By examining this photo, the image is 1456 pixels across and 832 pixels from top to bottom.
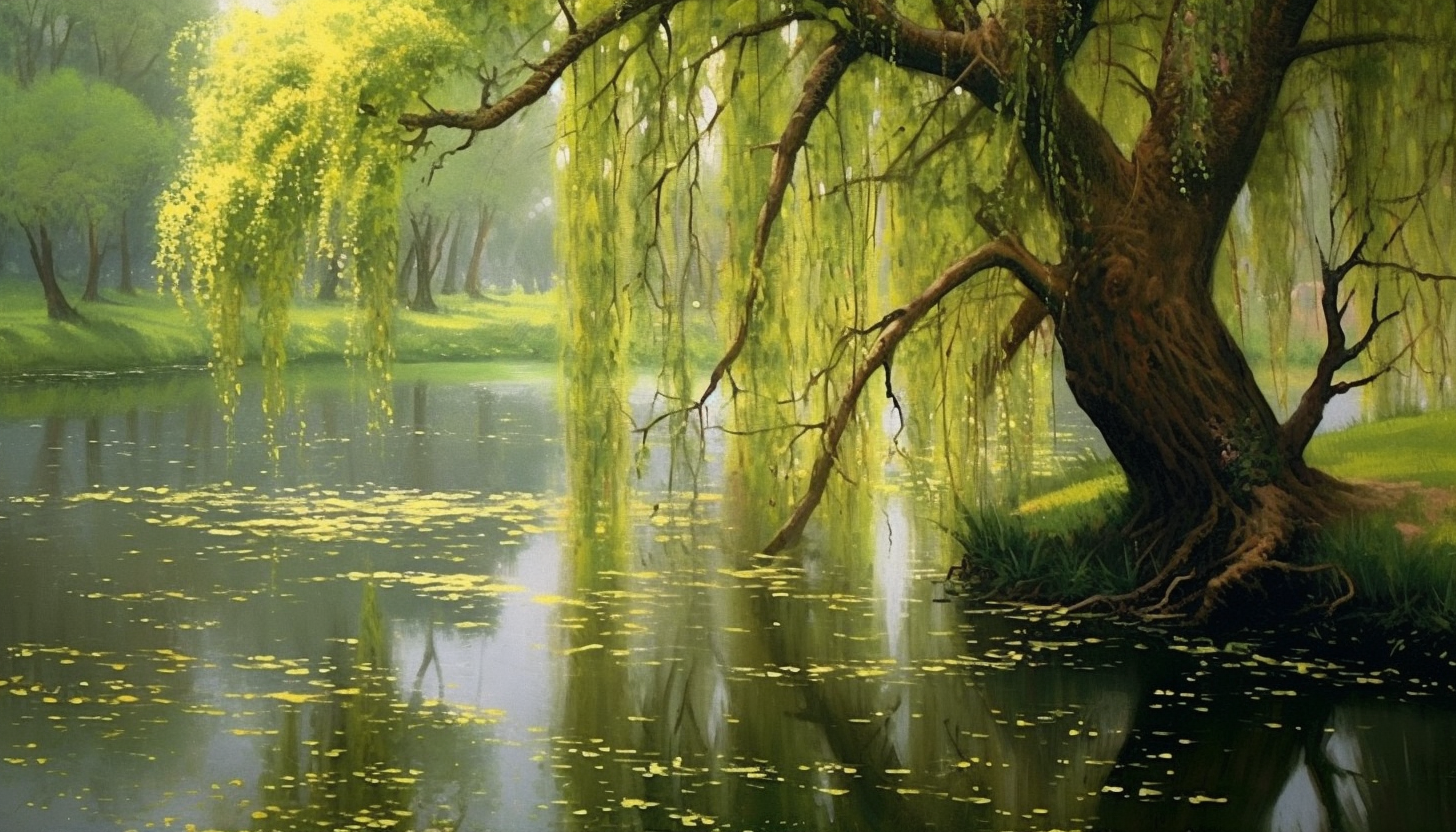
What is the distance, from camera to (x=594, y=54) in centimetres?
888

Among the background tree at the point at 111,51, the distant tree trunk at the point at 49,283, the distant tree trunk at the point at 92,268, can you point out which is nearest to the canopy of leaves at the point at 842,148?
the distant tree trunk at the point at 49,283

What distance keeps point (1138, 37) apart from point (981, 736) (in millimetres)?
4031

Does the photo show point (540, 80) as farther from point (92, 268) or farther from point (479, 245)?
point (479, 245)

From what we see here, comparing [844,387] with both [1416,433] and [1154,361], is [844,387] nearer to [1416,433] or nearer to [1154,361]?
[1154,361]

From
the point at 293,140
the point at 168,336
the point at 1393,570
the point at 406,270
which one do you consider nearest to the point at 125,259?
the point at 168,336

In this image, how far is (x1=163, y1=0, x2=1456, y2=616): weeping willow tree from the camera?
7.80m

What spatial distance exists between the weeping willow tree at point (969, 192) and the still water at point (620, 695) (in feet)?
2.34

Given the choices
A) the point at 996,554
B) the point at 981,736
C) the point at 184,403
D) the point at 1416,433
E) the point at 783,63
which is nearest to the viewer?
the point at 981,736

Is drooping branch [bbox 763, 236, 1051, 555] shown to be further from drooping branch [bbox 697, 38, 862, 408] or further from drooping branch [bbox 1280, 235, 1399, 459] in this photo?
drooping branch [bbox 1280, 235, 1399, 459]

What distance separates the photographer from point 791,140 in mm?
8039

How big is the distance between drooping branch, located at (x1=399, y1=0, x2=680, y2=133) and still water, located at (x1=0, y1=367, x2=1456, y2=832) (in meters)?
1.92

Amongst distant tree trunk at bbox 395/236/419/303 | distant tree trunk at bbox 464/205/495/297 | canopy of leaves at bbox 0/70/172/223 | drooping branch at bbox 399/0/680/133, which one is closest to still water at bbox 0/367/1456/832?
drooping branch at bbox 399/0/680/133

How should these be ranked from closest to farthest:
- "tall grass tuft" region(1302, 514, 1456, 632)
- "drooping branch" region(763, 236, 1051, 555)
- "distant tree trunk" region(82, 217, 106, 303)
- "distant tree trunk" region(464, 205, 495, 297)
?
"tall grass tuft" region(1302, 514, 1456, 632)
"drooping branch" region(763, 236, 1051, 555)
"distant tree trunk" region(82, 217, 106, 303)
"distant tree trunk" region(464, 205, 495, 297)

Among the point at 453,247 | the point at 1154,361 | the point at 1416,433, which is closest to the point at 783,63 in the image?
the point at 1154,361
